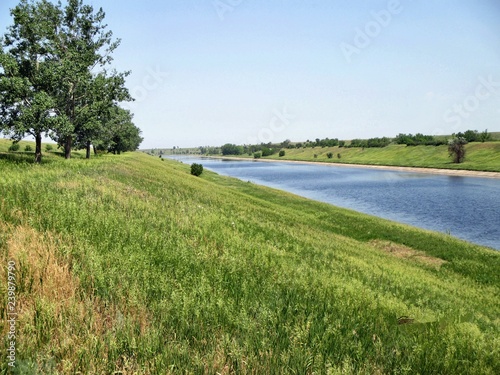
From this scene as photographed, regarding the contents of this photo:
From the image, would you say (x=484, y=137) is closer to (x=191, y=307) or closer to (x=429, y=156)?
(x=429, y=156)

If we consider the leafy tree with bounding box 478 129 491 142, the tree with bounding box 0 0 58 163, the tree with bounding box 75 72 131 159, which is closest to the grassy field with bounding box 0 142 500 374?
the tree with bounding box 0 0 58 163

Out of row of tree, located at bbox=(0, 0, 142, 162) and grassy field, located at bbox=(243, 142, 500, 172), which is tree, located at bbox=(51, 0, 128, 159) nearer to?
row of tree, located at bbox=(0, 0, 142, 162)

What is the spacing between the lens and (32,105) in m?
26.0

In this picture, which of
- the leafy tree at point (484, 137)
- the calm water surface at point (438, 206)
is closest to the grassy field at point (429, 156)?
the leafy tree at point (484, 137)

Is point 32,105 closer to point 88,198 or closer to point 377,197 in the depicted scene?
point 88,198

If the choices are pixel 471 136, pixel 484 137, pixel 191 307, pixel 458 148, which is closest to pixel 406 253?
pixel 191 307

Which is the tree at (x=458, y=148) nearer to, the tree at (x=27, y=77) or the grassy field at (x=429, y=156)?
the grassy field at (x=429, y=156)

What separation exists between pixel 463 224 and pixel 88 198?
122 ft

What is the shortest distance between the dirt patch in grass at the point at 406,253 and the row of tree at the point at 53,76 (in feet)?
93.3

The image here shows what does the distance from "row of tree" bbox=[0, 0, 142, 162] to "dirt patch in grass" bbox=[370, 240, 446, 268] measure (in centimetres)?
2843

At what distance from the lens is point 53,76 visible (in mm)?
27875

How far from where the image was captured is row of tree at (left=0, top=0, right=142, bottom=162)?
87.0 ft

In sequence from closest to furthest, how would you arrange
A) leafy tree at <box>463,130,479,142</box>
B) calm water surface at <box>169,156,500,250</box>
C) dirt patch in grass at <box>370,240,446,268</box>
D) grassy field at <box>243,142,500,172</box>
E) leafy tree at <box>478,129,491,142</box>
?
dirt patch in grass at <box>370,240,446,268</box>
calm water surface at <box>169,156,500,250</box>
grassy field at <box>243,142,500,172</box>
leafy tree at <box>478,129,491,142</box>
leafy tree at <box>463,130,479,142</box>

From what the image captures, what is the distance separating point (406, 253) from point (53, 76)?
32.5m
